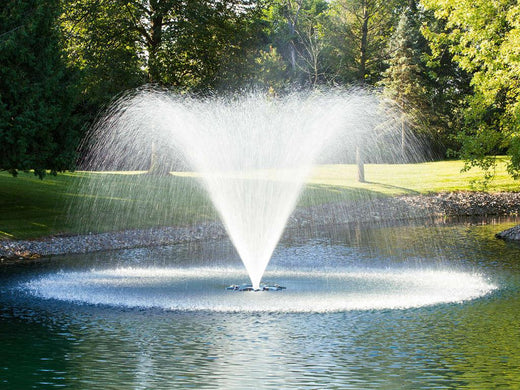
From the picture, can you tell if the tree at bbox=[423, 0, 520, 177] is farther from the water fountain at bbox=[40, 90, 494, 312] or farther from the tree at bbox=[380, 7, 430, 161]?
the tree at bbox=[380, 7, 430, 161]

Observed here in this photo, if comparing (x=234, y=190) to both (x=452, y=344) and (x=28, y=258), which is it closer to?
(x=28, y=258)

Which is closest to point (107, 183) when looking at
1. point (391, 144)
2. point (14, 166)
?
point (14, 166)

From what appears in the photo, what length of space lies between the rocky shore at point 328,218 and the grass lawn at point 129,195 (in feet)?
3.70

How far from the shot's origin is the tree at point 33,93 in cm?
2386

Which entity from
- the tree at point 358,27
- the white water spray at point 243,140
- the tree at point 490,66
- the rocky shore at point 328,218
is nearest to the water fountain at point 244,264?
the white water spray at point 243,140

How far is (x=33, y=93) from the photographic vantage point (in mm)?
24391

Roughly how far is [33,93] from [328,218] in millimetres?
15538

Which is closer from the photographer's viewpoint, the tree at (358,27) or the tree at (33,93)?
the tree at (33,93)

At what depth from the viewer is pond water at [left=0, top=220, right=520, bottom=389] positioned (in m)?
9.58


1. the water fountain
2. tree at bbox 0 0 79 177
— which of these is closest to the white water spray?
the water fountain

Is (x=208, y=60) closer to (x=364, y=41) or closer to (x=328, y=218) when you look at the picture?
(x=364, y=41)

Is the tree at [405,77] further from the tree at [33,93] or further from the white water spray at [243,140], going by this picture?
the tree at [33,93]

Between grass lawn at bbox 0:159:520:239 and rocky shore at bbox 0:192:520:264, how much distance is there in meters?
1.13

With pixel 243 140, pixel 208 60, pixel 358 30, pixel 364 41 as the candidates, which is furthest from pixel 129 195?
pixel 358 30
